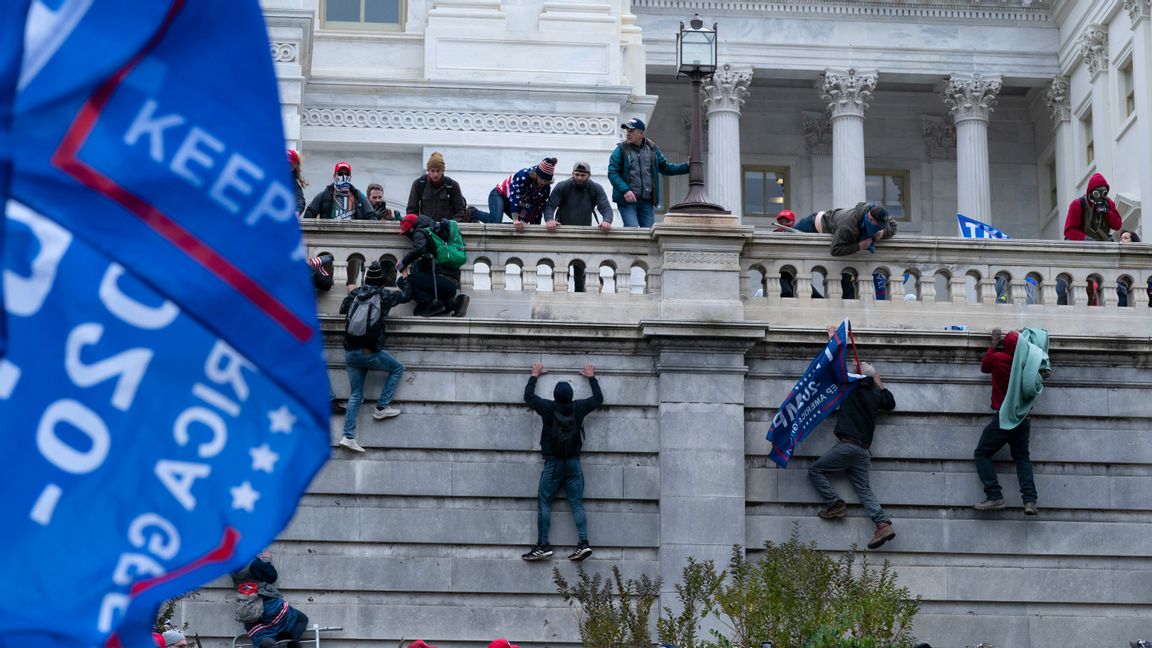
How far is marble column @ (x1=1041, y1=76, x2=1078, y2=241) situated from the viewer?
2034 inches

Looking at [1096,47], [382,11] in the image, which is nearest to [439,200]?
[382,11]

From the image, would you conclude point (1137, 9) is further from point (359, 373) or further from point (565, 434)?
point (359, 373)

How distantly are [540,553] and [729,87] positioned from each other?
1216 inches

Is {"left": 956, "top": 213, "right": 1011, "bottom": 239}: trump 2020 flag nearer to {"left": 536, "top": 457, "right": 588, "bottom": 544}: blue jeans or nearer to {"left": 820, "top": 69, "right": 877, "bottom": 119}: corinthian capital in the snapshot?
{"left": 536, "top": 457, "right": 588, "bottom": 544}: blue jeans

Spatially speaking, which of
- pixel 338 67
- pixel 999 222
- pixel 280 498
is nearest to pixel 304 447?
pixel 280 498

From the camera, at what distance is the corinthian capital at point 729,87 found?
5209 cm

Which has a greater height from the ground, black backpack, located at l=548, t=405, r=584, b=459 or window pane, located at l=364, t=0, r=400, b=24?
window pane, located at l=364, t=0, r=400, b=24

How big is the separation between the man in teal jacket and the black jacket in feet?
9.30

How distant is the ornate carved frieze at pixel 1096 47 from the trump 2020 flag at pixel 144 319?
44858 mm

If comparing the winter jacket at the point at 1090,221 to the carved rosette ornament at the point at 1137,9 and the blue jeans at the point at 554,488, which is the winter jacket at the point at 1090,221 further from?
the carved rosette ornament at the point at 1137,9

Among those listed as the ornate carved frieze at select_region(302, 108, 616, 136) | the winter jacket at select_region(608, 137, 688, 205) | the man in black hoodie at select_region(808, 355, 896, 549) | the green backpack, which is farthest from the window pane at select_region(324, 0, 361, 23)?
the man in black hoodie at select_region(808, 355, 896, 549)

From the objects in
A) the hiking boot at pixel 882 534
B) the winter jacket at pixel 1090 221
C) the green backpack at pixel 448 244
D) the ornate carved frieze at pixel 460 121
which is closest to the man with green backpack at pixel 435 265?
the green backpack at pixel 448 244

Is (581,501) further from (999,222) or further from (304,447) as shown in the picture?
(999,222)

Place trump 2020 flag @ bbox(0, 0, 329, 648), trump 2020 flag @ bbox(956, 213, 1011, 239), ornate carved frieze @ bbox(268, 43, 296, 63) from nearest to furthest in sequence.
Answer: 1. trump 2020 flag @ bbox(0, 0, 329, 648)
2. trump 2020 flag @ bbox(956, 213, 1011, 239)
3. ornate carved frieze @ bbox(268, 43, 296, 63)
